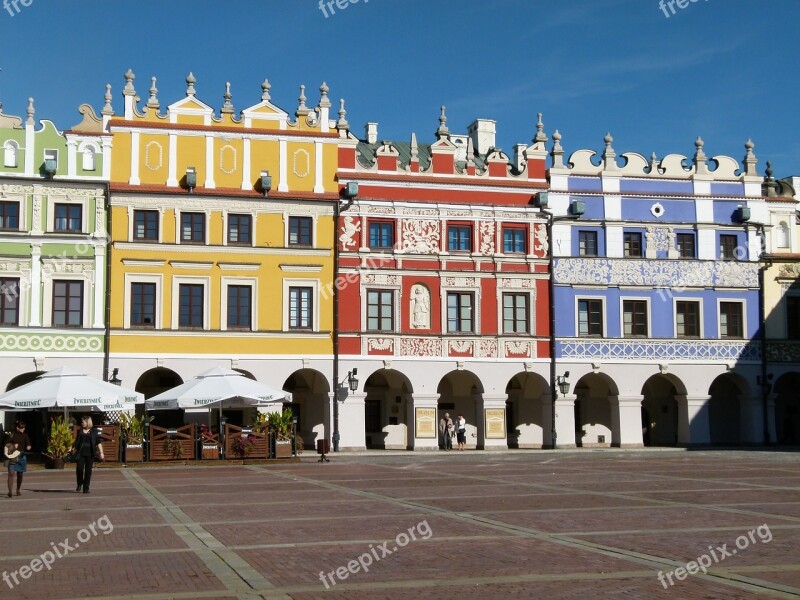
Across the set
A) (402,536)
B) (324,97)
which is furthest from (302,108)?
(402,536)

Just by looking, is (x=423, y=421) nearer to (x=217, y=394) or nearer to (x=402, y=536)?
(x=217, y=394)

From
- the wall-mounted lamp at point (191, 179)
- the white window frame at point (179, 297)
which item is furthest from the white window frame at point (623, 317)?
the wall-mounted lamp at point (191, 179)

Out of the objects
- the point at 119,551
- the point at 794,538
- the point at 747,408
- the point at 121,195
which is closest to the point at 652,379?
the point at 747,408

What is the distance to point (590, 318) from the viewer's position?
45.3m

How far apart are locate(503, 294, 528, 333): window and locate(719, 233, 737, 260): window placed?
30.2 feet

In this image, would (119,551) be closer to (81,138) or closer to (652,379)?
(81,138)

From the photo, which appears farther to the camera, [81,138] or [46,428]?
[81,138]

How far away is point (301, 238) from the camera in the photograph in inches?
1682

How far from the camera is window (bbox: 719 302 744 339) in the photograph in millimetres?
46625

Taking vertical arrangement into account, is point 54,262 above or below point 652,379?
above

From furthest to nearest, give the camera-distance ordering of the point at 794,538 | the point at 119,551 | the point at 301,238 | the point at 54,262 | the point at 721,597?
the point at 301,238 < the point at 54,262 < the point at 794,538 < the point at 119,551 < the point at 721,597

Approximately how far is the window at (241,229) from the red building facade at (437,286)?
3590 millimetres

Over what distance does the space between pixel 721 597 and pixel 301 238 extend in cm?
3294

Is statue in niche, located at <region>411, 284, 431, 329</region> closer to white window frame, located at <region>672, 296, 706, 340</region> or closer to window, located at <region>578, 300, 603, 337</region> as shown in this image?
window, located at <region>578, 300, 603, 337</region>
